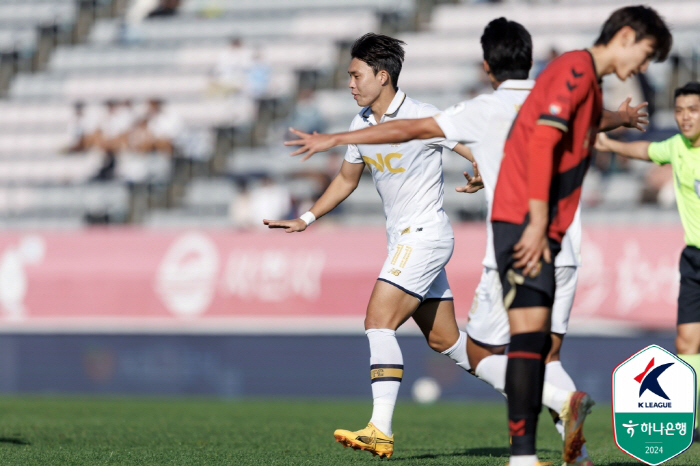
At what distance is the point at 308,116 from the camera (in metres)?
17.4

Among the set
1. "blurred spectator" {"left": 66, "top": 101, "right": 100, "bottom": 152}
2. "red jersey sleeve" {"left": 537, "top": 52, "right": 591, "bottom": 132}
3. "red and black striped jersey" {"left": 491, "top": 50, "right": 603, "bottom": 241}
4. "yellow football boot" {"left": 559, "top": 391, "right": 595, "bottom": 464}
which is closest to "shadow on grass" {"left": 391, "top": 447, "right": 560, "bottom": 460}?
"yellow football boot" {"left": 559, "top": 391, "right": 595, "bottom": 464}

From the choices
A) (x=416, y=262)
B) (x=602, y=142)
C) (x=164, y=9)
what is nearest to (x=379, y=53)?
(x=416, y=262)

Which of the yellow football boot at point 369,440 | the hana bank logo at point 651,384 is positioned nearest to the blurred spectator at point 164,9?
the yellow football boot at point 369,440

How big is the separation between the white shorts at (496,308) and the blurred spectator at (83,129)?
14183 mm

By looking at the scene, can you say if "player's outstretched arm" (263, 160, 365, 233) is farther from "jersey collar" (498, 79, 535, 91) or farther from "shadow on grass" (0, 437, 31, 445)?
"shadow on grass" (0, 437, 31, 445)

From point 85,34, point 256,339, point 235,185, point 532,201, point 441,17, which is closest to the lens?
point 532,201

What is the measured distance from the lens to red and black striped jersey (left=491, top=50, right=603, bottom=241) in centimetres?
470

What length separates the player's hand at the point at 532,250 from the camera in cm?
469

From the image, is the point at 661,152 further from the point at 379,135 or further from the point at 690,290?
the point at 379,135

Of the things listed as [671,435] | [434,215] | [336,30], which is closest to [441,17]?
[336,30]

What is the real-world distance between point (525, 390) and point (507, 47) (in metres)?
1.58

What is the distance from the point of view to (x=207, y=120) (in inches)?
779

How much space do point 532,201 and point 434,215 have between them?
2.22 meters

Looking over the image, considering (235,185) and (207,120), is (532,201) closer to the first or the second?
(235,185)
